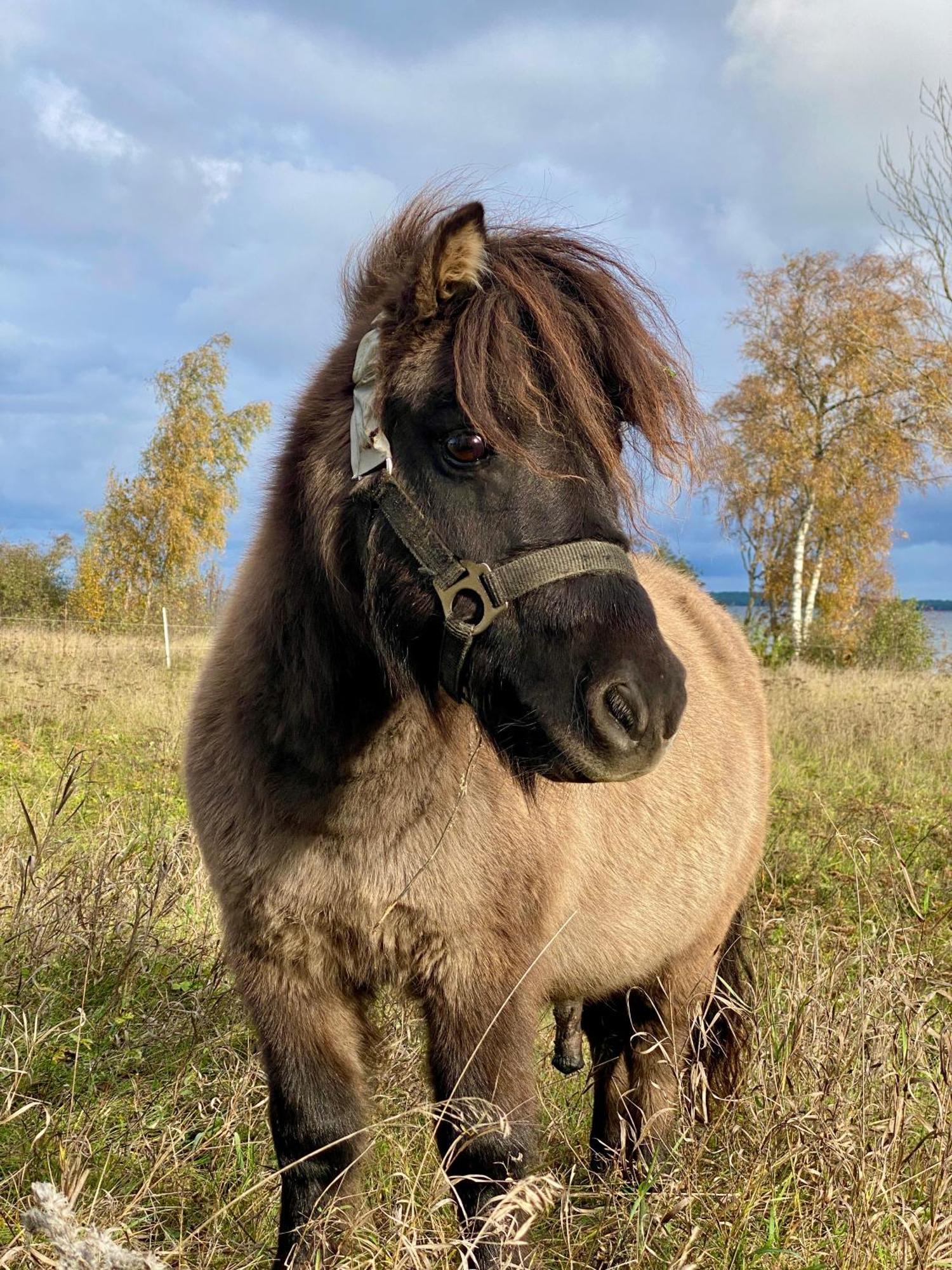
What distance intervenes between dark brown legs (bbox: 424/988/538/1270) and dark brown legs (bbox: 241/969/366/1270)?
245 mm

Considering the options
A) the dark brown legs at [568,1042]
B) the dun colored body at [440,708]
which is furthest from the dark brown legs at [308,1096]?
the dark brown legs at [568,1042]

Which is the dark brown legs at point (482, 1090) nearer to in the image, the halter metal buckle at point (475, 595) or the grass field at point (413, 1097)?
the grass field at point (413, 1097)

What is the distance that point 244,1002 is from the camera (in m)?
2.37

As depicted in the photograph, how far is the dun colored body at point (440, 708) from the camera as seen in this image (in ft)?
6.27

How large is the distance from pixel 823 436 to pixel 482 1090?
2844cm

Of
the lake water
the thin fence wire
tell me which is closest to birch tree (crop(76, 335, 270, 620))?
the thin fence wire

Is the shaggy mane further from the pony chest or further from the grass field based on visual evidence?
the grass field

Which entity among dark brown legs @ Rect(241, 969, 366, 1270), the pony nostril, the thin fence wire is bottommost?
dark brown legs @ Rect(241, 969, 366, 1270)

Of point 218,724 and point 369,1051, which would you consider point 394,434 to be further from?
point 369,1051

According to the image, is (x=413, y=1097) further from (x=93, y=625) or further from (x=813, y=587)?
(x=813, y=587)

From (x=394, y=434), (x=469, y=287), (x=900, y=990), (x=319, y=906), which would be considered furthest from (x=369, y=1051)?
(x=469, y=287)

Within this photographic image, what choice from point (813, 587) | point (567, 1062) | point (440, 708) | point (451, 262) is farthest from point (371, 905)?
point (813, 587)

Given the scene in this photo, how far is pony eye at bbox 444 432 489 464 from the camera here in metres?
1.93

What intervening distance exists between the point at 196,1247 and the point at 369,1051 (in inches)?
26.0
